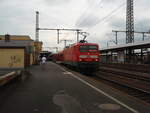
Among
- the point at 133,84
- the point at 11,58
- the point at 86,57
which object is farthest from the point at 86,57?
the point at 11,58

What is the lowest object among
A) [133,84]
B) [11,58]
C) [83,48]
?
[133,84]

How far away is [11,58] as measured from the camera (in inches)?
1041

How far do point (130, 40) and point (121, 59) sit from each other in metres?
5.39

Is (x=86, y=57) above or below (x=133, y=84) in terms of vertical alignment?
above

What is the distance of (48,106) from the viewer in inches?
292

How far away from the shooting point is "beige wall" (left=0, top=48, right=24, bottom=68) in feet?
85.9

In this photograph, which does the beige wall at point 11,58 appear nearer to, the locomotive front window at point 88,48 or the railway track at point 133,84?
the locomotive front window at point 88,48

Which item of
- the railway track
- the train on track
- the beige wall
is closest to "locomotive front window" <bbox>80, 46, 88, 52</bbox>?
the train on track

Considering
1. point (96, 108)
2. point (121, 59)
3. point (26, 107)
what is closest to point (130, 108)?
point (96, 108)

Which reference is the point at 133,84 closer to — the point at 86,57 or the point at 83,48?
the point at 86,57

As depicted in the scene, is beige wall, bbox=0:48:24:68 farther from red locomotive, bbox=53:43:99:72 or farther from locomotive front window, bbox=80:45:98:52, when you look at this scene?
locomotive front window, bbox=80:45:98:52

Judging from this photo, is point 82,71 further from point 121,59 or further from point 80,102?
point 121,59

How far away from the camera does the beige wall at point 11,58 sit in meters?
26.2

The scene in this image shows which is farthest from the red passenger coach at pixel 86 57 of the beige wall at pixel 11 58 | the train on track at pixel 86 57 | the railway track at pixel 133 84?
the beige wall at pixel 11 58
